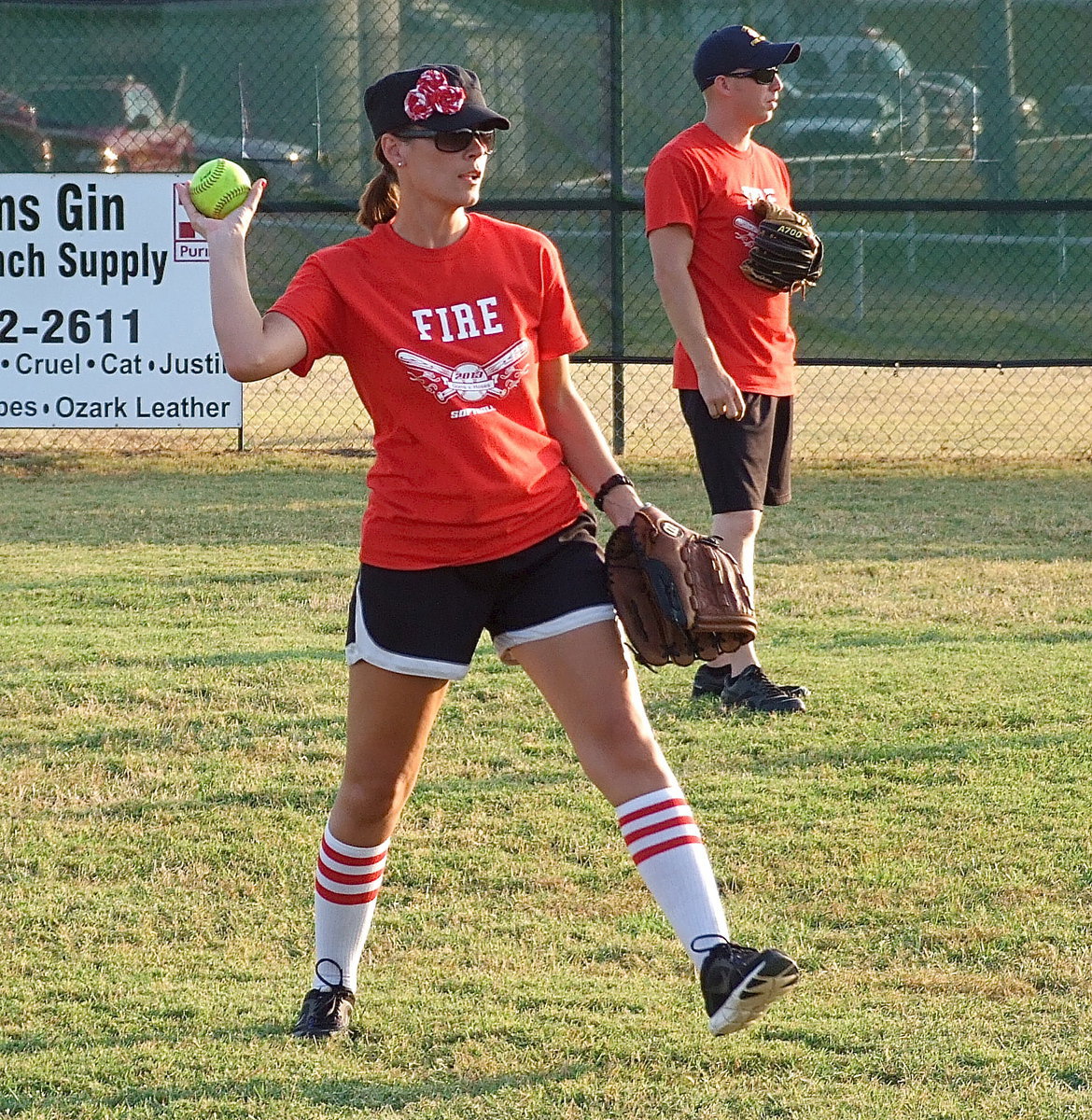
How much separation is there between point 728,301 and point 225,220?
2895mm

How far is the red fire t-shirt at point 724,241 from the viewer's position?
18.4 feet

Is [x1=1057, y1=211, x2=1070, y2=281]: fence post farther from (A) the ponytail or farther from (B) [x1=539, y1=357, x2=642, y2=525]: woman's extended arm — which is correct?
(A) the ponytail

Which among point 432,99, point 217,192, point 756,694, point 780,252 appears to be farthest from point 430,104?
point 756,694

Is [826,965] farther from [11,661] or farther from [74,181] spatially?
[74,181]

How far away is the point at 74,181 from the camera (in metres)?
10.9

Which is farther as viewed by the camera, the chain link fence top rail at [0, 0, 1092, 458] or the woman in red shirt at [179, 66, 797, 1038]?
the chain link fence top rail at [0, 0, 1092, 458]

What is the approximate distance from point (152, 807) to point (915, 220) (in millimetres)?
7261

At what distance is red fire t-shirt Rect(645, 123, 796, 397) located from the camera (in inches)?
220

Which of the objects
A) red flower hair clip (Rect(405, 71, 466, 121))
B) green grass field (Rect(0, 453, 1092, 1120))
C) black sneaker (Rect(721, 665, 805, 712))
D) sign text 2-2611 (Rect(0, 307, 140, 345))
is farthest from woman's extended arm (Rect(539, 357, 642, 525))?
sign text 2-2611 (Rect(0, 307, 140, 345))

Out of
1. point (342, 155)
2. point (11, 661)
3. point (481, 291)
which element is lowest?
point (11, 661)

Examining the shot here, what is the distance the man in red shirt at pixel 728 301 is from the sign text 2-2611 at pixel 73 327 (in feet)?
19.2

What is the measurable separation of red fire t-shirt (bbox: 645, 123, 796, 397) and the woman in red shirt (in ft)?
7.62

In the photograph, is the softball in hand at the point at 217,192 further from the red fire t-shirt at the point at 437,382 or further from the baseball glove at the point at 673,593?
the baseball glove at the point at 673,593

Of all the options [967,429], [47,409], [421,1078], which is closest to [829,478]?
[967,429]
